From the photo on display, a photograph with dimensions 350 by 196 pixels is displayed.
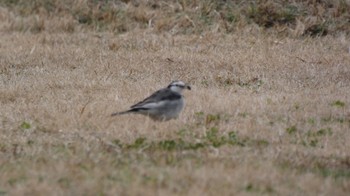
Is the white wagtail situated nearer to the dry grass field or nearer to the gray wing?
the gray wing

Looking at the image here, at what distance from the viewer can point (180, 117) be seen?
8664mm

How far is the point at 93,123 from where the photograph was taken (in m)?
8.27

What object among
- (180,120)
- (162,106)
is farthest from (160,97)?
(180,120)

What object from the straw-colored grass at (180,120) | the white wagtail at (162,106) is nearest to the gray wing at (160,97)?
the white wagtail at (162,106)

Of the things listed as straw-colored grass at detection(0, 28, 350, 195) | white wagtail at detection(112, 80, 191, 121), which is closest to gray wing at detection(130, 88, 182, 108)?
white wagtail at detection(112, 80, 191, 121)

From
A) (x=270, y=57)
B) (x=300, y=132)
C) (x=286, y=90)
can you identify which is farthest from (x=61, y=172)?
(x=270, y=57)

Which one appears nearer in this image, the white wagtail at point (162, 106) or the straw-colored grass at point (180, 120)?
the straw-colored grass at point (180, 120)

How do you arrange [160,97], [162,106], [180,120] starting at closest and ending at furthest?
[162,106]
[160,97]
[180,120]

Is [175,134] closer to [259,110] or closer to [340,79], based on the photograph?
[259,110]

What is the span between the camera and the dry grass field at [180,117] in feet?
20.2

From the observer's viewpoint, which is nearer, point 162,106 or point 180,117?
point 162,106

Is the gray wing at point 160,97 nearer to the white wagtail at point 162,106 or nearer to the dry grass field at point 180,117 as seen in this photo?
the white wagtail at point 162,106

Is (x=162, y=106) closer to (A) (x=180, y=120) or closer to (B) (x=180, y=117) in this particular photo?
(A) (x=180, y=120)

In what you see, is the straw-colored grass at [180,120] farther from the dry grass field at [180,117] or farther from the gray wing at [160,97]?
the gray wing at [160,97]
